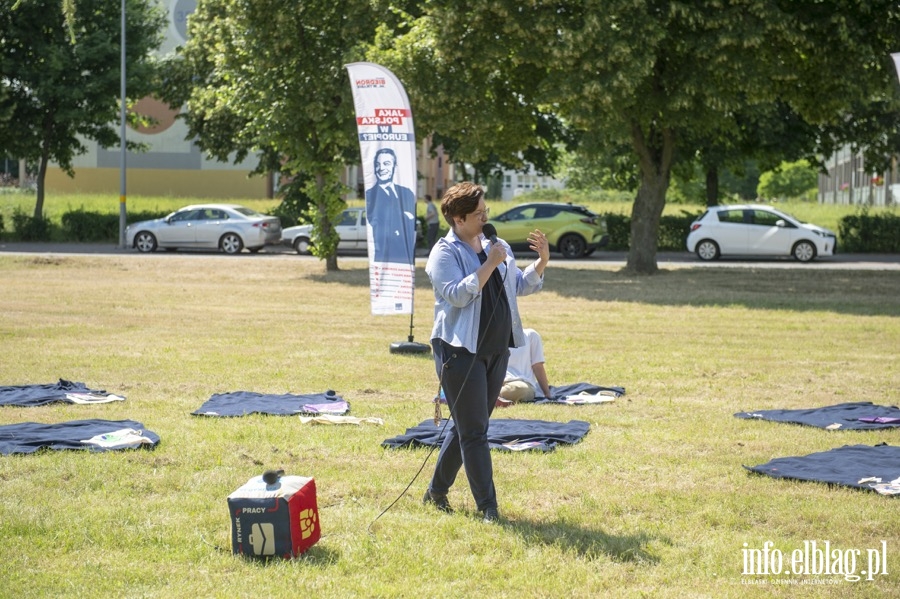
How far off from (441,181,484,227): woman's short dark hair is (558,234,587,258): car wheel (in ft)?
97.8

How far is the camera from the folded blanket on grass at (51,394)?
1020cm

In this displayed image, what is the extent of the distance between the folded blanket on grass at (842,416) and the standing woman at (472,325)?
3.96 meters

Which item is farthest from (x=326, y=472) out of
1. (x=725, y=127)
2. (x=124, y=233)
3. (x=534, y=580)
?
(x=124, y=233)

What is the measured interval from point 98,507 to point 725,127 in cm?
2195

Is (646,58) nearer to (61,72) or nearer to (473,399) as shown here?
(473,399)

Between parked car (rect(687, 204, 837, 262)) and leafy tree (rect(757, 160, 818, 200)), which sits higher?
leafy tree (rect(757, 160, 818, 200))

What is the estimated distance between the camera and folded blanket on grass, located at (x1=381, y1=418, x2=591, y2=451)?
331 inches

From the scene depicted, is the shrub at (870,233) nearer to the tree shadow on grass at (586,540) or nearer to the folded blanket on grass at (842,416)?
the folded blanket on grass at (842,416)

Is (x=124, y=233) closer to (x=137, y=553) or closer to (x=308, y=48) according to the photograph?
(x=308, y=48)

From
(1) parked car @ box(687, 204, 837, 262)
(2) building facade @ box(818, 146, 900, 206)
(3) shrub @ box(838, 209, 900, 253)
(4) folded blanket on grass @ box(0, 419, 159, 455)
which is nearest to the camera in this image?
(4) folded blanket on grass @ box(0, 419, 159, 455)

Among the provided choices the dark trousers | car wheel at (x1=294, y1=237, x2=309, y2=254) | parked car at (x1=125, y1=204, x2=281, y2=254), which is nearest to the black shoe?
the dark trousers

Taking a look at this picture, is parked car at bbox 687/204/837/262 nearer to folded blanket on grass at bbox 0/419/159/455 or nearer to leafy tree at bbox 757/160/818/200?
folded blanket on grass at bbox 0/419/159/455

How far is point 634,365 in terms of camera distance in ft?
43.3

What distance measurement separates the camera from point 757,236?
3447 cm
